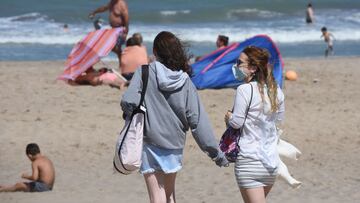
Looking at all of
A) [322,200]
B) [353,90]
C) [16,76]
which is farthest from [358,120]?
[16,76]

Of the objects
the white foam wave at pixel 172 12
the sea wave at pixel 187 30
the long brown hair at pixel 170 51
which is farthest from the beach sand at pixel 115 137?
the white foam wave at pixel 172 12

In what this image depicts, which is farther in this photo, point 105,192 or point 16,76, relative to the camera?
point 16,76

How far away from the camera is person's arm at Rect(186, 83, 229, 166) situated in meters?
5.27

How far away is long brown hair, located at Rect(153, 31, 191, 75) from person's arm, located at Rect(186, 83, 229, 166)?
0.15 metres

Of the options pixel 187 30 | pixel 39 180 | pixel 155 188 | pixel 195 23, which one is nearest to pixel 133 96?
pixel 155 188

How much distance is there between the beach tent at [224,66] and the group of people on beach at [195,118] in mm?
7030

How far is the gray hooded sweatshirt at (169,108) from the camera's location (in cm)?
516

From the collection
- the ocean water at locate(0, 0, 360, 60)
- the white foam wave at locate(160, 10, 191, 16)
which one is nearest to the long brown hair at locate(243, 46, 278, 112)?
the ocean water at locate(0, 0, 360, 60)

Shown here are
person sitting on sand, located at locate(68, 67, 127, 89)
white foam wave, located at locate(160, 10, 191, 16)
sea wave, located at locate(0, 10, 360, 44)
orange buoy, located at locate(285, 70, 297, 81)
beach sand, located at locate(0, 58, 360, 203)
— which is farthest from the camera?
white foam wave, located at locate(160, 10, 191, 16)

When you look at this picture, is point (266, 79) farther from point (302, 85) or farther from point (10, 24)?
point (10, 24)

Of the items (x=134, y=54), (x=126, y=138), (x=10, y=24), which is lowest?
(x=10, y=24)

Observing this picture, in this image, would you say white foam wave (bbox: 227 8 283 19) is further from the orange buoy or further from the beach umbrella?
the beach umbrella

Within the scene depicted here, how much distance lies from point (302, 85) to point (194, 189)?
5118mm

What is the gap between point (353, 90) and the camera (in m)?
12.5
